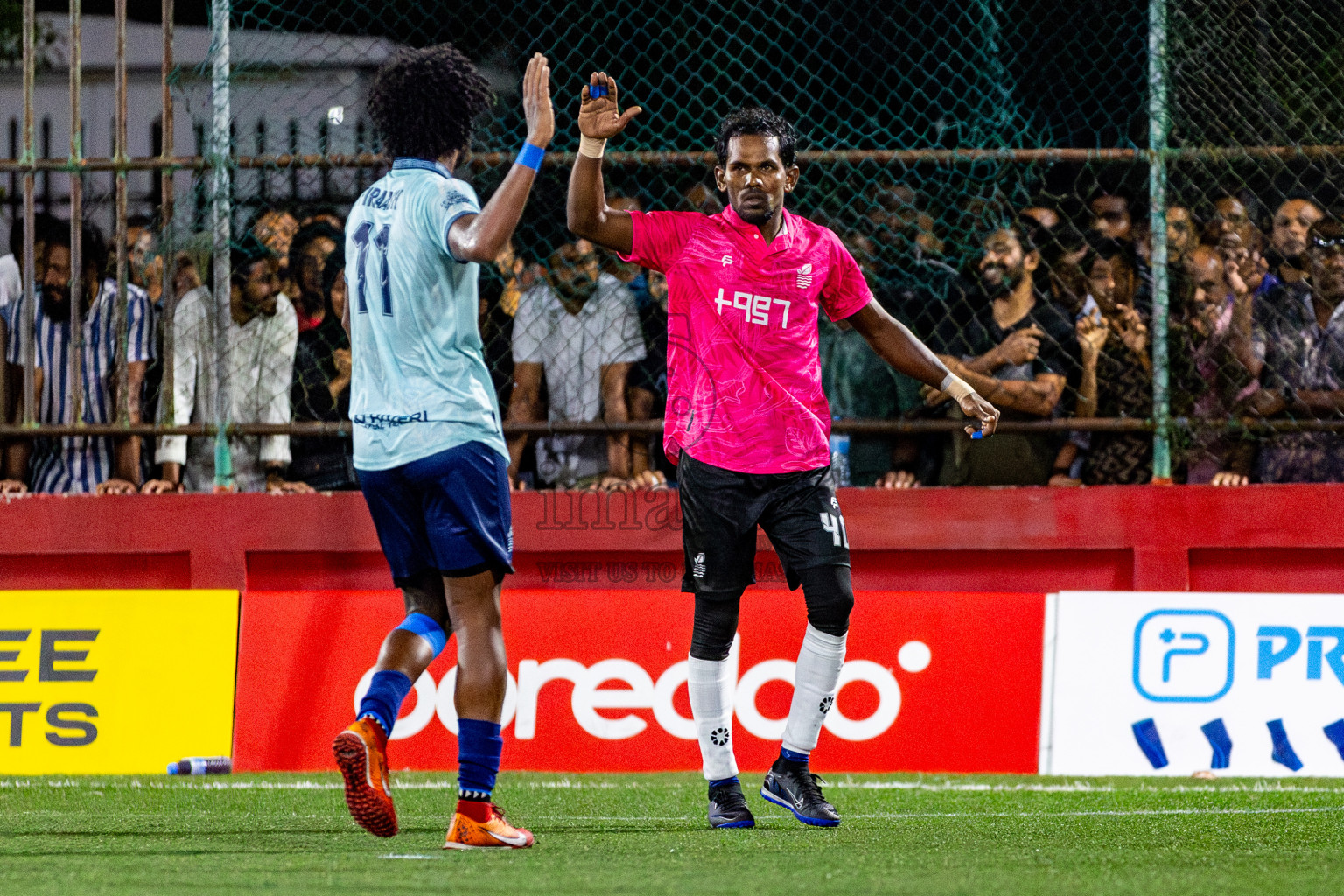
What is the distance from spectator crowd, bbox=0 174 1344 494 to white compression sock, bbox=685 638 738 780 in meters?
2.68

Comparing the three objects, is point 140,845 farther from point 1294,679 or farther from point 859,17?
point 859,17

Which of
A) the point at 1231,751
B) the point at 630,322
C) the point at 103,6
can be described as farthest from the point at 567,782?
the point at 103,6

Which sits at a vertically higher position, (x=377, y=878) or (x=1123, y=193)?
(x=1123, y=193)

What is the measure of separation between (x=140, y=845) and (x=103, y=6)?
25.4ft

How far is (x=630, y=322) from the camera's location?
24.3ft

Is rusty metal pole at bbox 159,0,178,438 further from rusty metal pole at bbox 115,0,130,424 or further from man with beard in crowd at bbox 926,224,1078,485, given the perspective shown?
man with beard in crowd at bbox 926,224,1078,485

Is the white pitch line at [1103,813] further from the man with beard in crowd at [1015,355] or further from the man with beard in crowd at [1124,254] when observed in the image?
the man with beard in crowd at [1124,254]

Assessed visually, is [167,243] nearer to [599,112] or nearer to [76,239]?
[76,239]

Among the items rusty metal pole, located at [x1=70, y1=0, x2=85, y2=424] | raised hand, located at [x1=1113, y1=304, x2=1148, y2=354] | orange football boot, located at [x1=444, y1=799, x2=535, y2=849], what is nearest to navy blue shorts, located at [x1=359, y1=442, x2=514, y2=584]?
orange football boot, located at [x1=444, y1=799, x2=535, y2=849]

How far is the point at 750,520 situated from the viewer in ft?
15.4

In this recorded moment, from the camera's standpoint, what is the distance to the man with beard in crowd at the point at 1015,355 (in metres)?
7.26

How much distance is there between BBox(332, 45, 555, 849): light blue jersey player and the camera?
401 cm

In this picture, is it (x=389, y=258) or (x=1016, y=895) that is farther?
(x=389, y=258)

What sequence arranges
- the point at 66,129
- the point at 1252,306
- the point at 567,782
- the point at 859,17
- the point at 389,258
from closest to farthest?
the point at 389,258 < the point at 567,782 < the point at 1252,306 < the point at 859,17 < the point at 66,129
